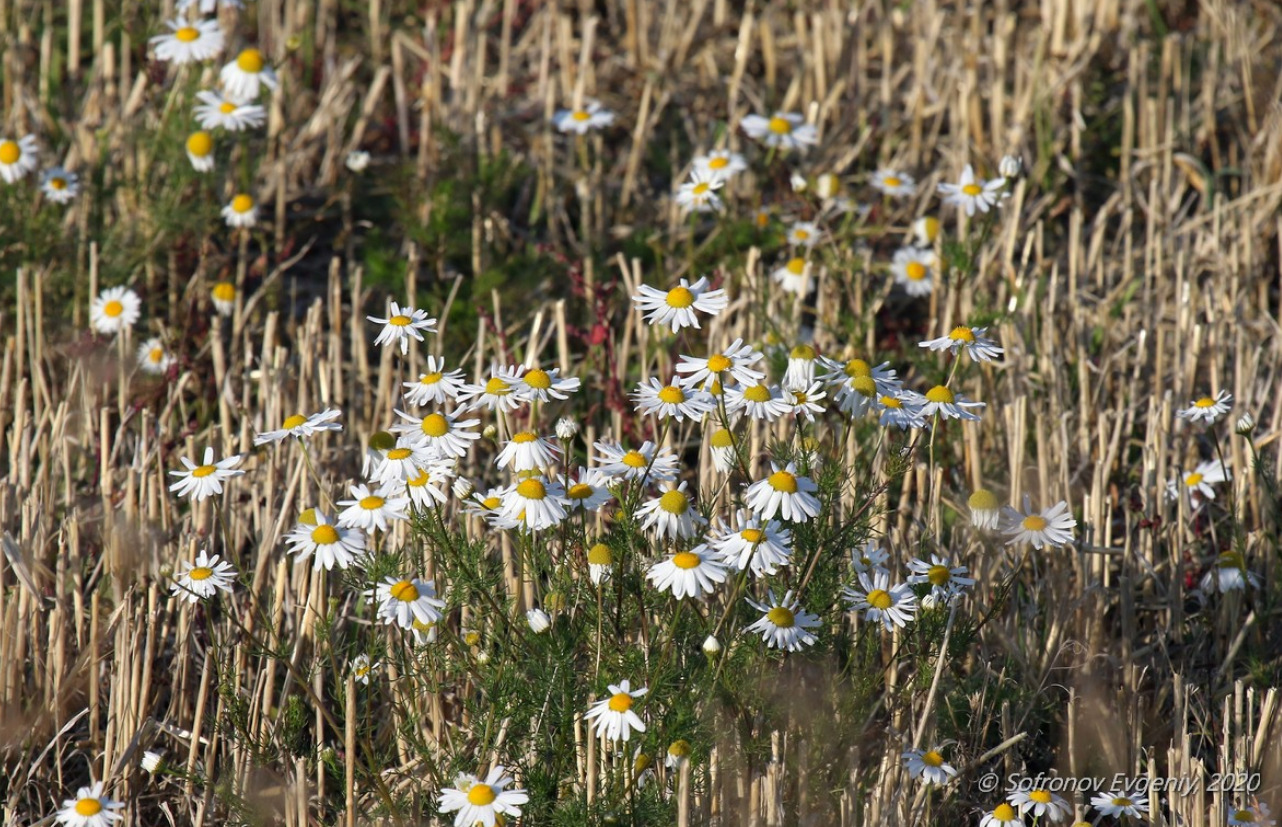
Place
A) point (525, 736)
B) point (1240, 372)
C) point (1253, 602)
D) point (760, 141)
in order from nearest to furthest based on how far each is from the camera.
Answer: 1. point (525, 736)
2. point (1253, 602)
3. point (1240, 372)
4. point (760, 141)

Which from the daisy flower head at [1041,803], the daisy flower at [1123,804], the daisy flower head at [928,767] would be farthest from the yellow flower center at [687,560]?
the daisy flower at [1123,804]

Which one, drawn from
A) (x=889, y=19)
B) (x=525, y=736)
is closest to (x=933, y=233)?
(x=889, y=19)

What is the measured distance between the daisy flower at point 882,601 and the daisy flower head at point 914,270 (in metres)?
1.85

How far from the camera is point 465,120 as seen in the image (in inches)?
185

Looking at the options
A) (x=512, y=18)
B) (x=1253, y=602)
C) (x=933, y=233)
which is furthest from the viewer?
(x=512, y=18)

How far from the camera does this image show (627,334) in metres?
3.58

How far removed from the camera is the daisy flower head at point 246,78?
4.05 m

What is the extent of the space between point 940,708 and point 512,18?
372 centimetres

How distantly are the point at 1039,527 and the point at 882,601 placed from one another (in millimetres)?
360

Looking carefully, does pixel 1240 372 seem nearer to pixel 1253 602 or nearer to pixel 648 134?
pixel 1253 602

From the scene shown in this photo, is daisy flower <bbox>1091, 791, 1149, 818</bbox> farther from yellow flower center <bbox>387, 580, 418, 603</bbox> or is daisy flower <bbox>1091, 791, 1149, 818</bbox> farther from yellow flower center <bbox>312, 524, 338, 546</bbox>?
yellow flower center <bbox>312, 524, 338, 546</bbox>

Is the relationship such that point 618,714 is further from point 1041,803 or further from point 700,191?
point 700,191

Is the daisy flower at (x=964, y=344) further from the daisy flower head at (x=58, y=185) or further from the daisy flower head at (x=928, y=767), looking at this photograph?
the daisy flower head at (x=58, y=185)

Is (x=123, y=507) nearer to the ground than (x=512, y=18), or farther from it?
nearer to the ground
